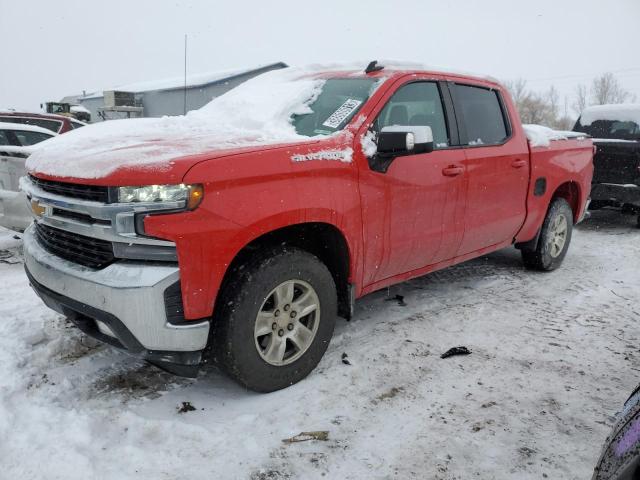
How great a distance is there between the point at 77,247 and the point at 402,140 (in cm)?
185

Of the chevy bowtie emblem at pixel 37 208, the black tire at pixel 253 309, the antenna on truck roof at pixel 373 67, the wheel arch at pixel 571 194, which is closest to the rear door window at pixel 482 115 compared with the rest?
the antenna on truck roof at pixel 373 67

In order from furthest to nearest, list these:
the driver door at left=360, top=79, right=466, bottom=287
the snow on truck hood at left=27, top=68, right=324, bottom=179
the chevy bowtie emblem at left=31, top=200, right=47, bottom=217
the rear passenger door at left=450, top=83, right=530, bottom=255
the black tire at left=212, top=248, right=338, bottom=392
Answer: the rear passenger door at left=450, top=83, right=530, bottom=255
the driver door at left=360, top=79, right=466, bottom=287
the chevy bowtie emblem at left=31, top=200, right=47, bottom=217
the black tire at left=212, top=248, right=338, bottom=392
the snow on truck hood at left=27, top=68, right=324, bottom=179

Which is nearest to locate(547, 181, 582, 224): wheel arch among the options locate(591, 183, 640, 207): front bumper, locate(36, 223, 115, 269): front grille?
locate(591, 183, 640, 207): front bumper

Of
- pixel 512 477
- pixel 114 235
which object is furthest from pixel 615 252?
pixel 114 235

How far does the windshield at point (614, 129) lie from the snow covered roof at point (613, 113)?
0.18 ft

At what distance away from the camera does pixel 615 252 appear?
628cm

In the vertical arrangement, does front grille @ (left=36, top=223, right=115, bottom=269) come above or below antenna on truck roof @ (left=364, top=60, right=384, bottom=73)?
below

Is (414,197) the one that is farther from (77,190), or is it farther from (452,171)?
(77,190)

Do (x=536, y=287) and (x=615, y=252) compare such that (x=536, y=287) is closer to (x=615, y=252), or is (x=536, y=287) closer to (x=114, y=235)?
(x=615, y=252)

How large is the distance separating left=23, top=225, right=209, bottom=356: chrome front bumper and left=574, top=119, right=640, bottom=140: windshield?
860 centimetres

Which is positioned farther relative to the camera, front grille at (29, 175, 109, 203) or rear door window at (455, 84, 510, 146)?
rear door window at (455, 84, 510, 146)

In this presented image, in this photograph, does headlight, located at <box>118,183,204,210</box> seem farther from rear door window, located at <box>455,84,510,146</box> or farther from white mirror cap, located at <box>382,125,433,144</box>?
rear door window, located at <box>455,84,510,146</box>

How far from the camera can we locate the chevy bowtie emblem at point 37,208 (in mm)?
2771

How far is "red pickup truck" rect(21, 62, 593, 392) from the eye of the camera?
2307 mm
